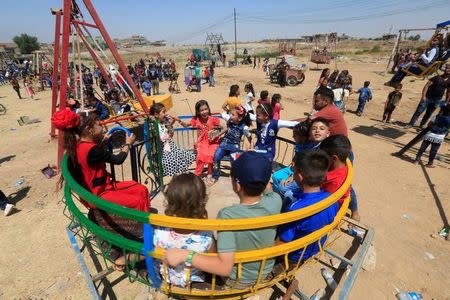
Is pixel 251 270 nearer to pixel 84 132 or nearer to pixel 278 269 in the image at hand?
pixel 278 269

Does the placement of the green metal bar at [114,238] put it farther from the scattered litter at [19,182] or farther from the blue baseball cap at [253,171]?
the scattered litter at [19,182]

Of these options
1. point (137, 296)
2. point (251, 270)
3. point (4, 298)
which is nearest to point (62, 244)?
point (4, 298)

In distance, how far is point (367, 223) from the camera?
14.3ft

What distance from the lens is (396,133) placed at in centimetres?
903

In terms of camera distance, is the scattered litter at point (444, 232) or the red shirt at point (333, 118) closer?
the red shirt at point (333, 118)

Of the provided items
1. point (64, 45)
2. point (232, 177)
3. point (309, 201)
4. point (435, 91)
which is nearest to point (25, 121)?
point (64, 45)

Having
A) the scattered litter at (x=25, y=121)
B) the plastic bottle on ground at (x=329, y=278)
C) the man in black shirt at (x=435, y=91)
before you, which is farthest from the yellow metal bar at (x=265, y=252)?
the scattered litter at (x=25, y=121)

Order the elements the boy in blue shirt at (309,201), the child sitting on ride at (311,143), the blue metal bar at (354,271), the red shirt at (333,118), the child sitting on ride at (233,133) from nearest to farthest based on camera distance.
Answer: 1. the boy in blue shirt at (309,201)
2. the blue metal bar at (354,271)
3. the child sitting on ride at (311,143)
4. the red shirt at (333,118)
5. the child sitting on ride at (233,133)

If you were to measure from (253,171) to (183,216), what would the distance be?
1.91 feet

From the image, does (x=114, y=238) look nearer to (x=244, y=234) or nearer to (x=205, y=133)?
(x=244, y=234)

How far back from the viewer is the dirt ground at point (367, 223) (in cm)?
322

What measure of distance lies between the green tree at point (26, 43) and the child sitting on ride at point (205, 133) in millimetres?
87101

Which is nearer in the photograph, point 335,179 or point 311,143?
point 335,179

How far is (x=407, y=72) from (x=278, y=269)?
9162 millimetres
